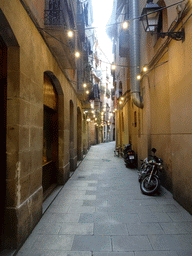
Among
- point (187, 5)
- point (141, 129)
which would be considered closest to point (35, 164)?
point (187, 5)

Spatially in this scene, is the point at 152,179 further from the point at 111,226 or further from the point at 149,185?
the point at 111,226

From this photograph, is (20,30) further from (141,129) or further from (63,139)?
(141,129)

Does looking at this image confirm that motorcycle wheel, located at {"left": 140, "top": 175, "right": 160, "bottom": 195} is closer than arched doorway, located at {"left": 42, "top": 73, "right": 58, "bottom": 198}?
Yes

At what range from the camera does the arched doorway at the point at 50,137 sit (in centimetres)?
623

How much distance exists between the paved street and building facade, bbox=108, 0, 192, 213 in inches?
34.3

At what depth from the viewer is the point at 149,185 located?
6363 millimetres

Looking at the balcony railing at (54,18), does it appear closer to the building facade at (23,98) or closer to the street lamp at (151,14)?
the building facade at (23,98)

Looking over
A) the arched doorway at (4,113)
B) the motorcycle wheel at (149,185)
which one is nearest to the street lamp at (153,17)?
the arched doorway at (4,113)

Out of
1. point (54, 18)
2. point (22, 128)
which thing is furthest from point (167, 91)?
point (22, 128)

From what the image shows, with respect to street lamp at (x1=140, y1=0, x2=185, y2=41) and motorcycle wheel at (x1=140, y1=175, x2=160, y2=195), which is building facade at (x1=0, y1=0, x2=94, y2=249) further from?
motorcycle wheel at (x1=140, y1=175, x2=160, y2=195)

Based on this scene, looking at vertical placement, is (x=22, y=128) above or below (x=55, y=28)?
below

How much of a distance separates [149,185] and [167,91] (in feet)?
11.7

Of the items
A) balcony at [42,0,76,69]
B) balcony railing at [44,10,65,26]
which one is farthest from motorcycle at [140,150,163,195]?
balcony railing at [44,10,65,26]

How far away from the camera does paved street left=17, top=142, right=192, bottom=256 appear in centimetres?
325
